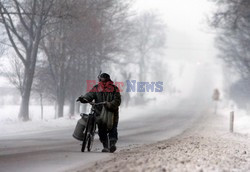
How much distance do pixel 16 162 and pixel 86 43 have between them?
73.3 feet

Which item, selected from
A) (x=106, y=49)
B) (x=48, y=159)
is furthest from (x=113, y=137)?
(x=106, y=49)

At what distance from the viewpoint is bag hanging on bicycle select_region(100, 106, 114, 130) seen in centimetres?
1020

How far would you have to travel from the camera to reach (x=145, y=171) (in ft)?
22.4

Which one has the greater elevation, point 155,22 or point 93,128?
point 155,22

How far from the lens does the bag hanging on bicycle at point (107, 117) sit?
10203 mm

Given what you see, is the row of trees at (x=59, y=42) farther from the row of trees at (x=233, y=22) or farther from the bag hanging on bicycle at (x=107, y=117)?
the bag hanging on bicycle at (x=107, y=117)

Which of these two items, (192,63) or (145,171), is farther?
(192,63)

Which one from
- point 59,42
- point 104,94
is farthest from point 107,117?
point 59,42

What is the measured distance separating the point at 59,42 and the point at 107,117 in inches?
735

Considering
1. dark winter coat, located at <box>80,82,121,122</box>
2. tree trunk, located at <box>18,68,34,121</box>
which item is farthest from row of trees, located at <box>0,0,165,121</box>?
dark winter coat, located at <box>80,82,121,122</box>

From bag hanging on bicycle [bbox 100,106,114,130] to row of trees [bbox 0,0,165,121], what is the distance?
42.8 ft

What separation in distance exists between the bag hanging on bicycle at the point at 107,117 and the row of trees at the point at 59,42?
42.8 ft

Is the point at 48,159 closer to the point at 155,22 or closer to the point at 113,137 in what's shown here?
the point at 113,137

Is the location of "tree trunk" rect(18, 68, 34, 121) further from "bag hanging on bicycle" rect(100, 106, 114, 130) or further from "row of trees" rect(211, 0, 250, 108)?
"bag hanging on bicycle" rect(100, 106, 114, 130)
